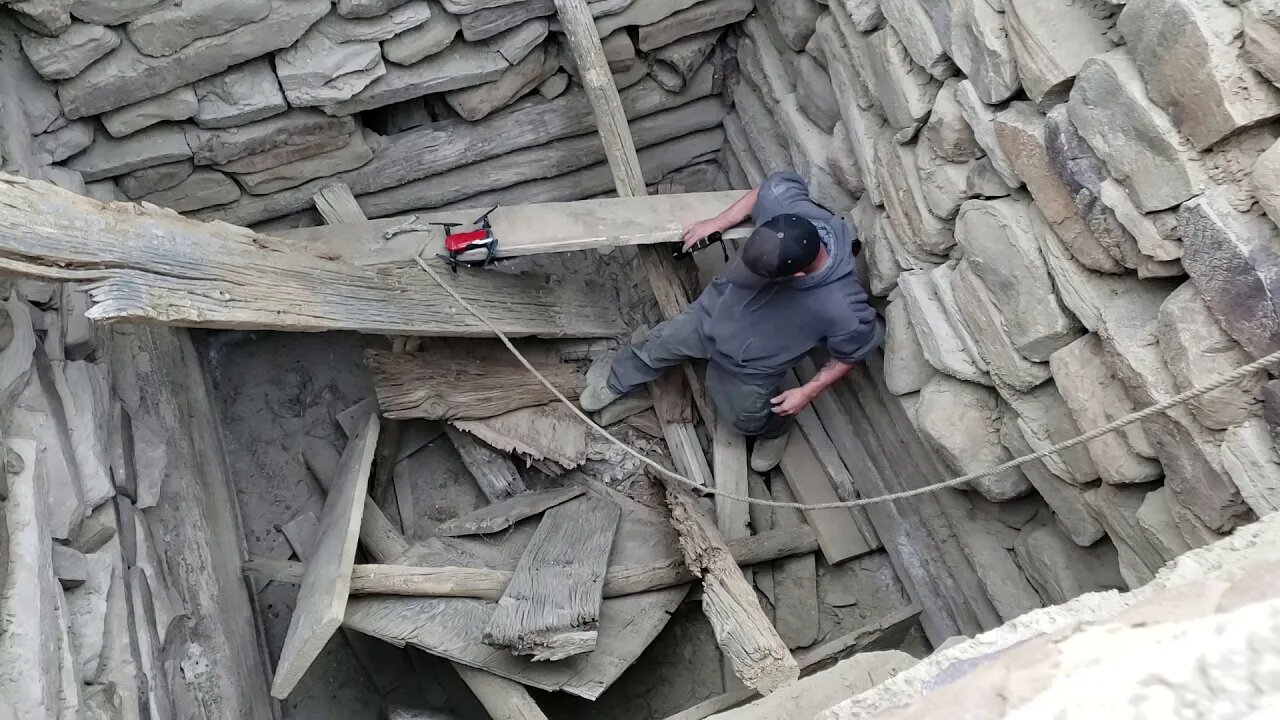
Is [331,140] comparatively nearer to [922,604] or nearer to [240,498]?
[240,498]

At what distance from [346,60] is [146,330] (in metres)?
1.38

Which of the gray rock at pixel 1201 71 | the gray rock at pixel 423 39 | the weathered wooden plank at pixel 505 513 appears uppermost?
the gray rock at pixel 1201 71

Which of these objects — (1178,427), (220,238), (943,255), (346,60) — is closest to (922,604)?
(943,255)

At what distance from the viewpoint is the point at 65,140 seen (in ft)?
11.3

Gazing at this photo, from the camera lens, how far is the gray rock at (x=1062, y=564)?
9.05ft

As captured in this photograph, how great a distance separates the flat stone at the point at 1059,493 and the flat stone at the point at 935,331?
174 millimetres

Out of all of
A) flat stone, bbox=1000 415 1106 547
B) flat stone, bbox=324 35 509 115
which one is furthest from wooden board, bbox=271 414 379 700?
flat stone, bbox=1000 415 1106 547

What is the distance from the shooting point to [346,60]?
11.8ft

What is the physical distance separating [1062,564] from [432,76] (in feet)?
10.1

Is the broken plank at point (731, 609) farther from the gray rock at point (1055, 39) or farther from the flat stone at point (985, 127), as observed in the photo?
the gray rock at point (1055, 39)

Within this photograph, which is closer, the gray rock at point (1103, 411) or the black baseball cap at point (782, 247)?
the gray rock at point (1103, 411)

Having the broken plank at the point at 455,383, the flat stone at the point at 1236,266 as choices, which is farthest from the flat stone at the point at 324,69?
the flat stone at the point at 1236,266

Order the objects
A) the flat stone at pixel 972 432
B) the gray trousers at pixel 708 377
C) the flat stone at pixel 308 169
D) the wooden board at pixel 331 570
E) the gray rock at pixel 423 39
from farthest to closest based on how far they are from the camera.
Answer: the flat stone at pixel 308 169 → the gray trousers at pixel 708 377 → the gray rock at pixel 423 39 → the wooden board at pixel 331 570 → the flat stone at pixel 972 432

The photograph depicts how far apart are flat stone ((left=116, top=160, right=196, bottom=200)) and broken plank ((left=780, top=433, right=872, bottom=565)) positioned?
2933 millimetres
